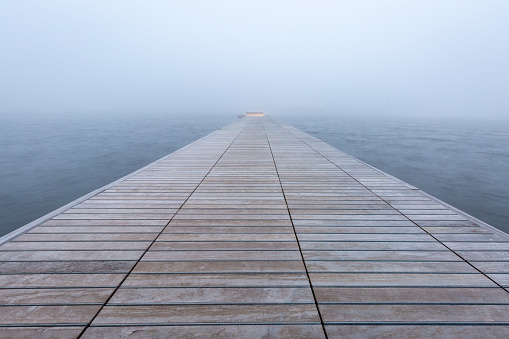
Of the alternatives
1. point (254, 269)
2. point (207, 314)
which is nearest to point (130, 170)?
point (254, 269)

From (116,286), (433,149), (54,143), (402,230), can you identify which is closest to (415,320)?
(402,230)

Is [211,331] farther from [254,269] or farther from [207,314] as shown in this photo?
[254,269]

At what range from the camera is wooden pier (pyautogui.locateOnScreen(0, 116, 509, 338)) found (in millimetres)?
1468

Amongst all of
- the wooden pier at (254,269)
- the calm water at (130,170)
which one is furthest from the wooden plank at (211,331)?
the calm water at (130,170)

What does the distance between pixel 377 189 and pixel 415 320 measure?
2.48 metres

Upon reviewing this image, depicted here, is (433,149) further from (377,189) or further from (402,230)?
(402,230)

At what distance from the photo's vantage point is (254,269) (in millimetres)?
1907

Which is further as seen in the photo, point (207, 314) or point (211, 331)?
point (207, 314)

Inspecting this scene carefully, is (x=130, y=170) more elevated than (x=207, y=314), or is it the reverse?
(x=207, y=314)

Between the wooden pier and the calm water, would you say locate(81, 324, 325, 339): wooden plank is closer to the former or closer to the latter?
the wooden pier

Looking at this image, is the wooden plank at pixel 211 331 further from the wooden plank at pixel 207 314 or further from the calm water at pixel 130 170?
the calm water at pixel 130 170

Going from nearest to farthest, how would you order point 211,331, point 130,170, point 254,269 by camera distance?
point 211,331 < point 254,269 < point 130,170

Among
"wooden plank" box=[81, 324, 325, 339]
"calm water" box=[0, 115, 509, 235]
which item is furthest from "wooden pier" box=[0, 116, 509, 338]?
"calm water" box=[0, 115, 509, 235]


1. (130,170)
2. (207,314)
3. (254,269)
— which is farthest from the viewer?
(130,170)
